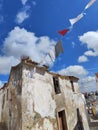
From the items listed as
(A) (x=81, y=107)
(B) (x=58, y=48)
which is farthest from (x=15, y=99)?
(A) (x=81, y=107)

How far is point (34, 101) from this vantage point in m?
10.7

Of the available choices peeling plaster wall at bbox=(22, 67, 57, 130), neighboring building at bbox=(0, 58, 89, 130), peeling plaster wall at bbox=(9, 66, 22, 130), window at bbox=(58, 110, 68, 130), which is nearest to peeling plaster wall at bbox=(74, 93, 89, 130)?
neighboring building at bbox=(0, 58, 89, 130)

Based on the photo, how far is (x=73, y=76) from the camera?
58.9ft

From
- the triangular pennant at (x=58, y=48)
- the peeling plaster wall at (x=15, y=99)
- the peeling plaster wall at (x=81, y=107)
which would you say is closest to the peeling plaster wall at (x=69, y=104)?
the peeling plaster wall at (x=81, y=107)

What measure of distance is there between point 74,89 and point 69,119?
397cm

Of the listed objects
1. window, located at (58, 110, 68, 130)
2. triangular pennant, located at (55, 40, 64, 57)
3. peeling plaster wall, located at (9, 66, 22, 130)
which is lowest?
window, located at (58, 110, 68, 130)

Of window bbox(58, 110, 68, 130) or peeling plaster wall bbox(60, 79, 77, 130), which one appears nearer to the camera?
window bbox(58, 110, 68, 130)

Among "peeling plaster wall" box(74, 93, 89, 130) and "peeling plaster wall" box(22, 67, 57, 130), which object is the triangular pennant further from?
"peeling plaster wall" box(74, 93, 89, 130)

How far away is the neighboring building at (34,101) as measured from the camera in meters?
10.1

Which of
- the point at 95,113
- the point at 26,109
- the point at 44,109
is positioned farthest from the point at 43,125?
the point at 95,113

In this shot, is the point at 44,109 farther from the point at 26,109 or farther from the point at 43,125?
the point at 26,109

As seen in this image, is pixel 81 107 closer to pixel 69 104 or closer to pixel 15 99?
pixel 69 104

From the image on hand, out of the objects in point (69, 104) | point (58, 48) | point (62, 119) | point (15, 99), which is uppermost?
point (58, 48)

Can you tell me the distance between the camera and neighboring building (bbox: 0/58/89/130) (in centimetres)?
1009
